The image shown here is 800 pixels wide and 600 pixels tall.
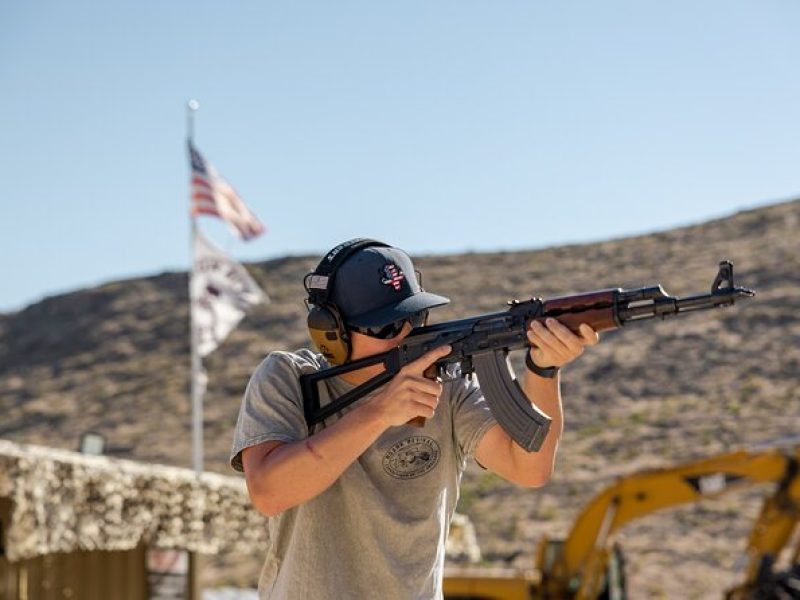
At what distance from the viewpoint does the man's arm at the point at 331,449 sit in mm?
3814

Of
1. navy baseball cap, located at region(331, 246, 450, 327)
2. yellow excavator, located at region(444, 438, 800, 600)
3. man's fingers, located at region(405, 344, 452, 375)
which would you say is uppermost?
navy baseball cap, located at region(331, 246, 450, 327)

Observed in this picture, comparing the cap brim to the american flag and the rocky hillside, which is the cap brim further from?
the rocky hillside

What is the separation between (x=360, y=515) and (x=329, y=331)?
523 millimetres

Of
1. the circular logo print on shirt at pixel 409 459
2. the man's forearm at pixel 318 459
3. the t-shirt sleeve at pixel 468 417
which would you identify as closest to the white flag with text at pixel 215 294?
the t-shirt sleeve at pixel 468 417

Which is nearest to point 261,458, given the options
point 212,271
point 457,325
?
point 457,325

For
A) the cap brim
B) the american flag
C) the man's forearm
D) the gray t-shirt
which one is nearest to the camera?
the man's forearm

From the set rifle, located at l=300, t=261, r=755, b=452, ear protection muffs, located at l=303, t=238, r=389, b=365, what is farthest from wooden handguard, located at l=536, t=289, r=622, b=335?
ear protection muffs, located at l=303, t=238, r=389, b=365

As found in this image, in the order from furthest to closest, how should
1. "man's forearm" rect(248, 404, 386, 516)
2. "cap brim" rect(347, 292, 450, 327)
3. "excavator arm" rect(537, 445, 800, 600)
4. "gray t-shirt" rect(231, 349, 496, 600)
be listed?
"excavator arm" rect(537, 445, 800, 600)
"cap brim" rect(347, 292, 450, 327)
"gray t-shirt" rect(231, 349, 496, 600)
"man's forearm" rect(248, 404, 386, 516)

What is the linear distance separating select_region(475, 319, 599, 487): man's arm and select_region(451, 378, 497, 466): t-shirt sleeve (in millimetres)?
23

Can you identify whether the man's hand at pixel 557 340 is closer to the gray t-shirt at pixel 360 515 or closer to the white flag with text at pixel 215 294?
the gray t-shirt at pixel 360 515

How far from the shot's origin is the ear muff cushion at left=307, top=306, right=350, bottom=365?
161 inches

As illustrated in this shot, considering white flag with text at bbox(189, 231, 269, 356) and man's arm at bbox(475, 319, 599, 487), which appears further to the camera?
white flag with text at bbox(189, 231, 269, 356)

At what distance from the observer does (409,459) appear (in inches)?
159

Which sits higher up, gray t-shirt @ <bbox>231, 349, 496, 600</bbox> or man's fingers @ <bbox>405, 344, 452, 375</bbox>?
man's fingers @ <bbox>405, 344, 452, 375</bbox>
